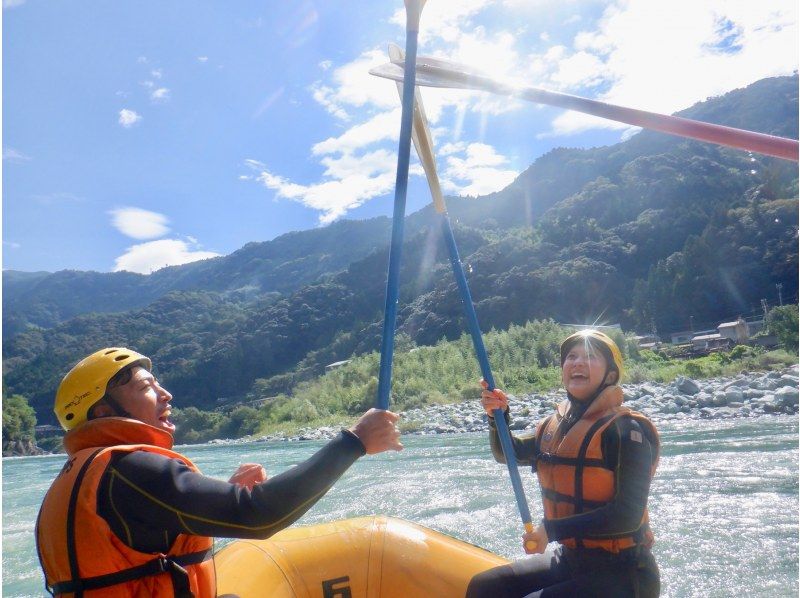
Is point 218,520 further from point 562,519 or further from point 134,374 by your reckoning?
point 562,519

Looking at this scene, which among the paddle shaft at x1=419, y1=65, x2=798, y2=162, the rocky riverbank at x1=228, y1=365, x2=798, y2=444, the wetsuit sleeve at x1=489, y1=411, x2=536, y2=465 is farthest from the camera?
the rocky riverbank at x1=228, y1=365, x2=798, y2=444

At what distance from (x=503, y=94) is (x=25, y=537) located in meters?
10.5

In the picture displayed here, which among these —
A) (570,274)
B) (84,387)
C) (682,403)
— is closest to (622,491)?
(84,387)

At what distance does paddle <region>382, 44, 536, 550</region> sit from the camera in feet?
10.3

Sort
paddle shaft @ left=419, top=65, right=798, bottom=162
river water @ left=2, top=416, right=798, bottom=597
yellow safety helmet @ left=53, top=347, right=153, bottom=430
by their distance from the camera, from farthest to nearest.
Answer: river water @ left=2, top=416, right=798, bottom=597, yellow safety helmet @ left=53, top=347, right=153, bottom=430, paddle shaft @ left=419, top=65, right=798, bottom=162

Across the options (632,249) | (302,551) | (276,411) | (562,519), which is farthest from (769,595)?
(632,249)

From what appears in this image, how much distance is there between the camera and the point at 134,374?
7.01ft

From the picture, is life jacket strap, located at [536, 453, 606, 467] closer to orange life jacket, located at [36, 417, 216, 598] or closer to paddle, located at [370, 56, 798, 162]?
paddle, located at [370, 56, 798, 162]

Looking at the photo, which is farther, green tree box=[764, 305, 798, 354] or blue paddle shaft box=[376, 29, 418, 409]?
green tree box=[764, 305, 798, 354]

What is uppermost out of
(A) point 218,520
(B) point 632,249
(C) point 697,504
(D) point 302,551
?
(B) point 632,249

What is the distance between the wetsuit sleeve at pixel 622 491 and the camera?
2.50 metres

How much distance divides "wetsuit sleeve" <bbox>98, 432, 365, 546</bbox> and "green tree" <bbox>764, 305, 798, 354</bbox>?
3978 cm

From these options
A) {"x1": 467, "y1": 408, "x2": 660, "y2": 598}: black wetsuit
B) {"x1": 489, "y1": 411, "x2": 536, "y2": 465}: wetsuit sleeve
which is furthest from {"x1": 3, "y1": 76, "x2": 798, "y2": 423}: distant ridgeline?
{"x1": 467, "y1": 408, "x2": 660, "y2": 598}: black wetsuit

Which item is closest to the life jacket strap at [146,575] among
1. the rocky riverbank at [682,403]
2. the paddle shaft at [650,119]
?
the paddle shaft at [650,119]
